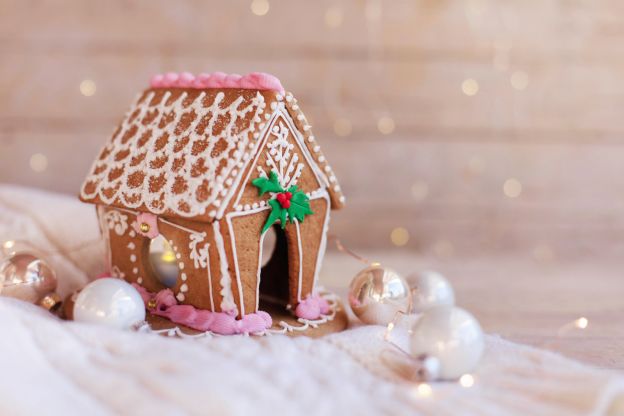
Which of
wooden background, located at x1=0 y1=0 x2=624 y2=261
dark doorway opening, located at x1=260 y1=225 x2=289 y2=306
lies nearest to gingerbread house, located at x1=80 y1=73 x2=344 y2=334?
dark doorway opening, located at x1=260 y1=225 x2=289 y2=306

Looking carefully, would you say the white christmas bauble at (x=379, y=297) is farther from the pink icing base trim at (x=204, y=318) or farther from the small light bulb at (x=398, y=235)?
the small light bulb at (x=398, y=235)

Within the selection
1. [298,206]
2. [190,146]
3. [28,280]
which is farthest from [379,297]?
[28,280]

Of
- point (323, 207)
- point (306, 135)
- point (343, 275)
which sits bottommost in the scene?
point (343, 275)

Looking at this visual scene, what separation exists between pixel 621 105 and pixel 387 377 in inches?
Result: 65.7

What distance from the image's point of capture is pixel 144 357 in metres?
0.97

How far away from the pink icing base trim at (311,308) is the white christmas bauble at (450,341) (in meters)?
0.32

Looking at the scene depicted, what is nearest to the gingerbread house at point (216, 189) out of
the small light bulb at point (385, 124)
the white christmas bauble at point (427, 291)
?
the white christmas bauble at point (427, 291)

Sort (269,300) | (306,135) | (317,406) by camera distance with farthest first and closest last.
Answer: (269,300) → (306,135) → (317,406)

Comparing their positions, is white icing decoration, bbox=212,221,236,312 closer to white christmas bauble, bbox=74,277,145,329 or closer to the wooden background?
white christmas bauble, bbox=74,277,145,329

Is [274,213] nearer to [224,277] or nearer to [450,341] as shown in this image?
[224,277]

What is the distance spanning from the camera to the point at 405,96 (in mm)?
2170

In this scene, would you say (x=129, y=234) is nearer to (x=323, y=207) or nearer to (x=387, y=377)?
(x=323, y=207)

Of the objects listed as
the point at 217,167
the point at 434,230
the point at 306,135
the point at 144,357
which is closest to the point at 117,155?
the point at 217,167

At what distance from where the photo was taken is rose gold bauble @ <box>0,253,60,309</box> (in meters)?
1.27
